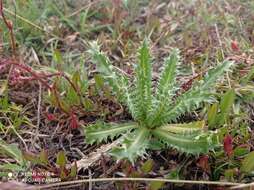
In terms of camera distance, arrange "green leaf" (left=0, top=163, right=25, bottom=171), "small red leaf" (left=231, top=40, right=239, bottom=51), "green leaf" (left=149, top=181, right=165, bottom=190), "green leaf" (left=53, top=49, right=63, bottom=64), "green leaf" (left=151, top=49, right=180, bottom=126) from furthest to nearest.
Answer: "small red leaf" (left=231, top=40, right=239, bottom=51)
"green leaf" (left=53, top=49, right=63, bottom=64)
"green leaf" (left=151, top=49, right=180, bottom=126)
"green leaf" (left=0, top=163, right=25, bottom=171)
"green leaf" (left=149, top=181, right=165, bottom=190)

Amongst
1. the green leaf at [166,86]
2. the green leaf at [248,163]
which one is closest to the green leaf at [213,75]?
the green leaf at [166,86]

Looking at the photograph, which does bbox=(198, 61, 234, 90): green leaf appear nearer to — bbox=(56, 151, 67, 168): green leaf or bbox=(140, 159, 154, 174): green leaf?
bbox=(140, 159, 154, 174): green leaf

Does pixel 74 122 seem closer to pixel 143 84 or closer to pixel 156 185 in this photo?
pixel 143 84

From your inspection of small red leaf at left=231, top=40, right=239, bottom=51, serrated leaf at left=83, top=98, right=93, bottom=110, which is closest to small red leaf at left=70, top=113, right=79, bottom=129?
serrated leaf at left=83, top=98, right=93, bottom=110

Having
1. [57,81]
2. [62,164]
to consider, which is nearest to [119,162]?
[62,164]

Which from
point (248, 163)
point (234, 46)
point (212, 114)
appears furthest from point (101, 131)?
point (234, 46)

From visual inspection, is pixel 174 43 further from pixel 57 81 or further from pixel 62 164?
pixel 62 164
